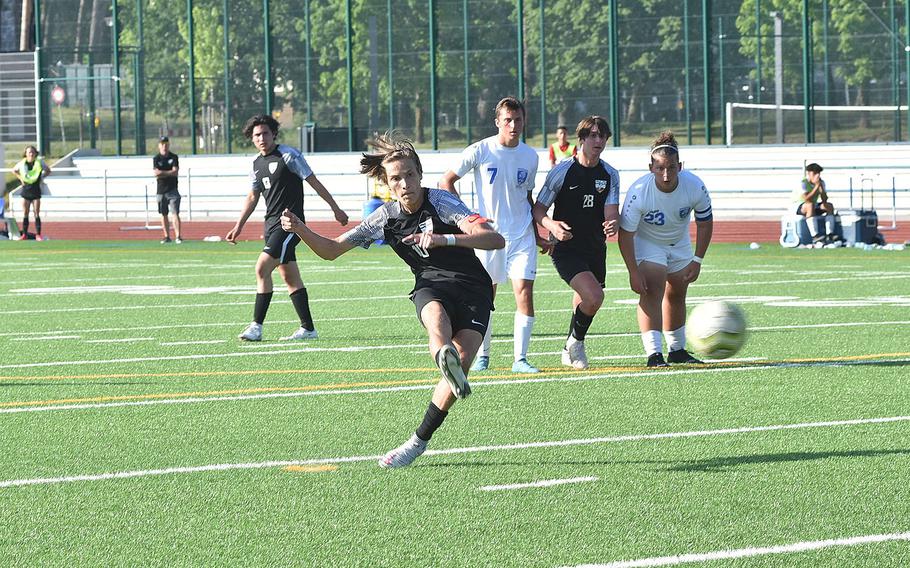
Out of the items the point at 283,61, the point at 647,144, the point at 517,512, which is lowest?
the point at 517,512

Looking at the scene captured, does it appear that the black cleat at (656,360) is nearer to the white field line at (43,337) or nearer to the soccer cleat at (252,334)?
the soccer cleat at (252,334)

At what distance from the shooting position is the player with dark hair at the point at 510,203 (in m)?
11.1

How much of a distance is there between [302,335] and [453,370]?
6.66 metres

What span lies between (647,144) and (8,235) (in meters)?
19.9

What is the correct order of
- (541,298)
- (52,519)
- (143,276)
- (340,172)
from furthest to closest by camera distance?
(340,172) → (143,276) → (541,298) → (52,519)

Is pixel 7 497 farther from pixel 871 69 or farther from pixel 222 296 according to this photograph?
pixel 871 69

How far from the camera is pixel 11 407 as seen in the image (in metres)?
9.40

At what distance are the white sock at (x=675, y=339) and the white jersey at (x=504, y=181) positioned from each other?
4.55ft

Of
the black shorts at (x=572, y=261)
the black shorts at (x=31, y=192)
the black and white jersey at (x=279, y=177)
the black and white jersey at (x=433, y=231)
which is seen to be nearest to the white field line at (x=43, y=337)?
the black and white jersey at (x=279, y=177)

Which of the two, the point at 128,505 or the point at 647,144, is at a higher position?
the point at 647,144

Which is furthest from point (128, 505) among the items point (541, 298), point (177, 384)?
point (541, 298)

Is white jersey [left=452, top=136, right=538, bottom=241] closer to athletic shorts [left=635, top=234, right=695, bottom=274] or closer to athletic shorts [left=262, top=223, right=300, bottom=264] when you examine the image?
athletic shorts [left=635, top=234, right=695, bottom=274]

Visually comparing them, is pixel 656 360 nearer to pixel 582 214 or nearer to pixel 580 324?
pixel 580 324

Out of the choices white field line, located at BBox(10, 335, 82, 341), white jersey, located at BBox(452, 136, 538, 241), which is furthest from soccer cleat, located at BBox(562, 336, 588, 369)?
white field line, located at BBox(10, 335, 82, 341)
